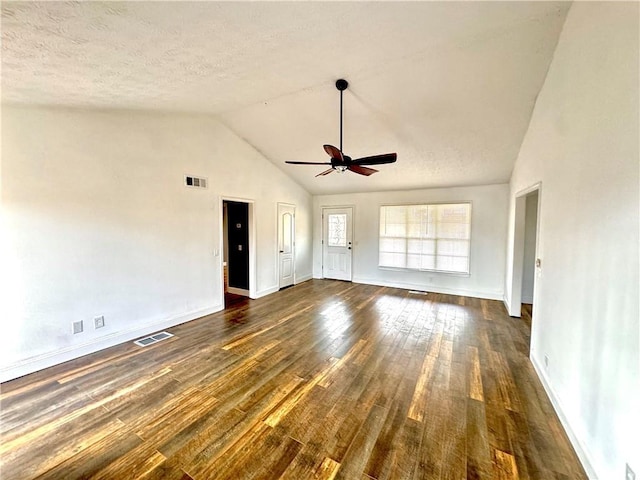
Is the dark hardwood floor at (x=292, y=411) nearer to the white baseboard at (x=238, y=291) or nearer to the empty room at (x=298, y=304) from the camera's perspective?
the empty room at (x=298, y=304)

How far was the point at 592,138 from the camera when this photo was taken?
186cm

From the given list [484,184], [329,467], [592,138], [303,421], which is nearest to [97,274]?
[303,421]

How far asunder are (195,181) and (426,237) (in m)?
4.99

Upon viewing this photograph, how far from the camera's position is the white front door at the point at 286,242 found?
6.32 metres

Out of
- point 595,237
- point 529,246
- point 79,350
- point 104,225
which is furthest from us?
point 529,246

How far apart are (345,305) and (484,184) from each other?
386 cm

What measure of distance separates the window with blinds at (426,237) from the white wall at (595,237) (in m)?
3.26

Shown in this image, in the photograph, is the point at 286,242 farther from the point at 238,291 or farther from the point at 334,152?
the point at 334,152

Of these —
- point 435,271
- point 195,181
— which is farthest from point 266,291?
point 435,271

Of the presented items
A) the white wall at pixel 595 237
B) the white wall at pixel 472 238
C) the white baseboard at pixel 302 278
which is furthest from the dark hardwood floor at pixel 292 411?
the white baseboard at pixel 302 278

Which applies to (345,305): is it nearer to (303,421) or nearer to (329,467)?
(303,421)

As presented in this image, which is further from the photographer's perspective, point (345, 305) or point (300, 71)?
point (345, 305)

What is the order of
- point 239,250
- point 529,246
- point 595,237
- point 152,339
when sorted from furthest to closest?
point 239,250 → point 529,246 → point 152,339 → point 595,237

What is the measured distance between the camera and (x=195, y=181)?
4262mm
